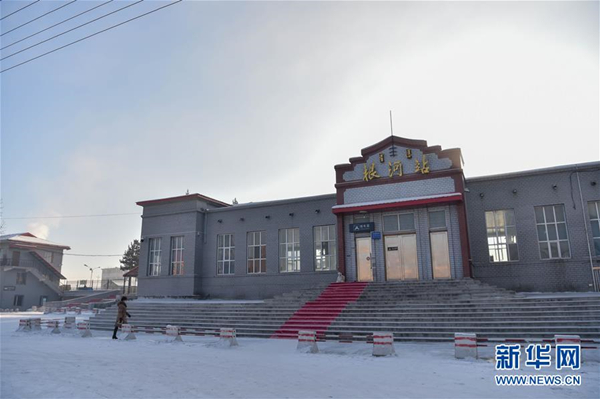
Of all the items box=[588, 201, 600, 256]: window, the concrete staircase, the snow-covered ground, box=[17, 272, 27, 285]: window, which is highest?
box=[588, 201, 600, 256]: window

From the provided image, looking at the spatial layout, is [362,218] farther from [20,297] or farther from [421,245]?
[20,297]

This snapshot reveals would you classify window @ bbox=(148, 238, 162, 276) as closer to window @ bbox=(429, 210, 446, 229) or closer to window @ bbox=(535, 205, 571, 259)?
window @ bbox=(429, 210, 446, 229)

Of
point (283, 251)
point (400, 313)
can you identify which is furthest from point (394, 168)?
point (283, 251)

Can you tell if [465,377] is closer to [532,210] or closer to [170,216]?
[532,210]

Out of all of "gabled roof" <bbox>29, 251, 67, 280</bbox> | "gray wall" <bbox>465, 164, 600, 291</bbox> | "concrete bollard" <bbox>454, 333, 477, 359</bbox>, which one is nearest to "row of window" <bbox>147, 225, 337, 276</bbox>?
"gray wall" <bbox>465, 164, 600, 291</bbox>

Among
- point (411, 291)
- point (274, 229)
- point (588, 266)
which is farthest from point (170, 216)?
point (588, 266)

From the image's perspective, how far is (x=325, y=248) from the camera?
943 inches

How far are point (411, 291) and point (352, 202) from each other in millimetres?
5896

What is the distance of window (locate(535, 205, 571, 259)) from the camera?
63.0ft

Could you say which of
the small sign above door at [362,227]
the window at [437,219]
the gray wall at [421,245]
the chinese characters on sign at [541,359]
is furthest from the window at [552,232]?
the chinese characters on sign at [541,359]

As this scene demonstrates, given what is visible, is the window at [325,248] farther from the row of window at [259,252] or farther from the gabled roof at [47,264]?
the gabled roof at [47,264]

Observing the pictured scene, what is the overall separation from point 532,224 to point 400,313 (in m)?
9.17

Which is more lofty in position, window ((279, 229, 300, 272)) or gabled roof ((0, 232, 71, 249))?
gabled roof ((0, 232, 71, 249))

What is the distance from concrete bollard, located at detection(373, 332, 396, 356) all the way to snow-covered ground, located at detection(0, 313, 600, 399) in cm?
27
